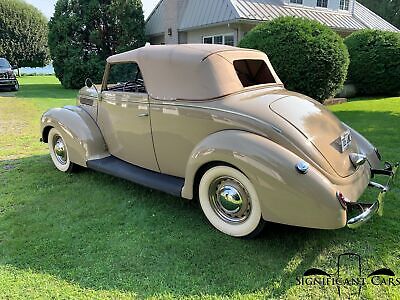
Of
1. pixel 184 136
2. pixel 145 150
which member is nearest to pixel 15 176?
pixel 145 150

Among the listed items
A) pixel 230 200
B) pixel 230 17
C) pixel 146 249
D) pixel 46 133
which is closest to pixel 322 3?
pixel 230 17

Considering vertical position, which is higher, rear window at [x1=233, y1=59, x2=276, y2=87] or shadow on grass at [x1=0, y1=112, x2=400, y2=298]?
rear window at [x1=233, y1=59, x2=276, y2=87]

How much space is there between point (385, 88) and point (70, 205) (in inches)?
518

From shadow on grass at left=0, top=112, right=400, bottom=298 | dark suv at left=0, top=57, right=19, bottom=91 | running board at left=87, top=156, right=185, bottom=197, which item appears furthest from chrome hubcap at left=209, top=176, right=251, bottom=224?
dark suv at left=0, top=57, right=19, bottom=91

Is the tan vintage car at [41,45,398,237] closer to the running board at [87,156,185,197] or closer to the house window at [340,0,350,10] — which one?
the running board at [87,156,185,197]

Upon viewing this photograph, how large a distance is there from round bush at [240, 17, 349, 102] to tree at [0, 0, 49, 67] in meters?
29.4

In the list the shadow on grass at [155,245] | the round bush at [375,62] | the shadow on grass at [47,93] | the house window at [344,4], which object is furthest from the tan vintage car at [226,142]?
the house window at [344,4]

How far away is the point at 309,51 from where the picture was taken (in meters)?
9.93

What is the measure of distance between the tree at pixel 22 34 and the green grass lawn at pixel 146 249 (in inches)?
1297

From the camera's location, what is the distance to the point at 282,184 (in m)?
2.76

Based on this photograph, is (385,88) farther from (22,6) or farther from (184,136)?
(22,6)

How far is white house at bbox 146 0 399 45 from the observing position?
49.3 ft

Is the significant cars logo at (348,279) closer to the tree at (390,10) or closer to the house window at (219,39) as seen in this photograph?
the house window at (219,39)

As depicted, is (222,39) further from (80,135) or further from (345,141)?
(345,141)
